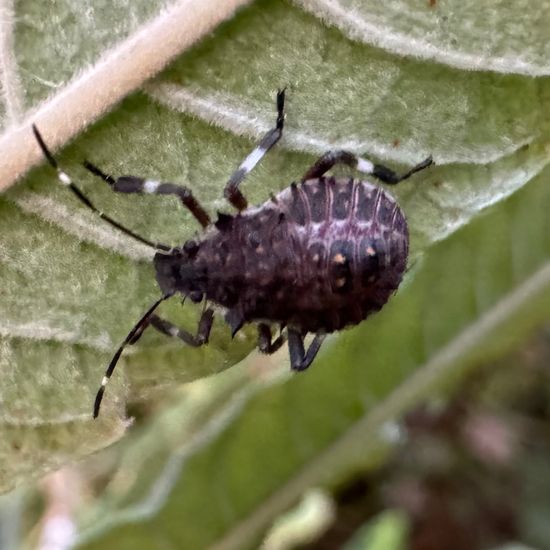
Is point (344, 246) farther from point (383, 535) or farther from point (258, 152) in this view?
point (383, 535)

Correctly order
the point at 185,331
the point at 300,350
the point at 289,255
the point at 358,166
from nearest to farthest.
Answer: the point at 358,166
the point at 185,331
the point at 289,255
the point at 300,350

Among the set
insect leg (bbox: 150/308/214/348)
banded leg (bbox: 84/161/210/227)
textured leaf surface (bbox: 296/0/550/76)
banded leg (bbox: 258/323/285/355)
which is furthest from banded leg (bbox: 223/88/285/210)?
banded leg (bbox: 258/323/285/355)

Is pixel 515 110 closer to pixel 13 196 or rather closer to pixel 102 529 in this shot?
pixel 13 196

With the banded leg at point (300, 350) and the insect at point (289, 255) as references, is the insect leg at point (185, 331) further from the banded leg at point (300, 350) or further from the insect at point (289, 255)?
the banded leg at point (300, 350)

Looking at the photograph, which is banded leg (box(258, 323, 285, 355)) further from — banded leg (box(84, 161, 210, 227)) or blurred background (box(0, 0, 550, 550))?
banded leg (box(84, 161, 210, 227))

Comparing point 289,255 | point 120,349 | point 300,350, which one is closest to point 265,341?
point 300,350

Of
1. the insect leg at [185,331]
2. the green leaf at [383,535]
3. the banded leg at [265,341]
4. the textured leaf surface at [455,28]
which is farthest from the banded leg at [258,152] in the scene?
the green leaf at [383,535]

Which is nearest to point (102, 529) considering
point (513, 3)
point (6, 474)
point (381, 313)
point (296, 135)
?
point (6, 474)
